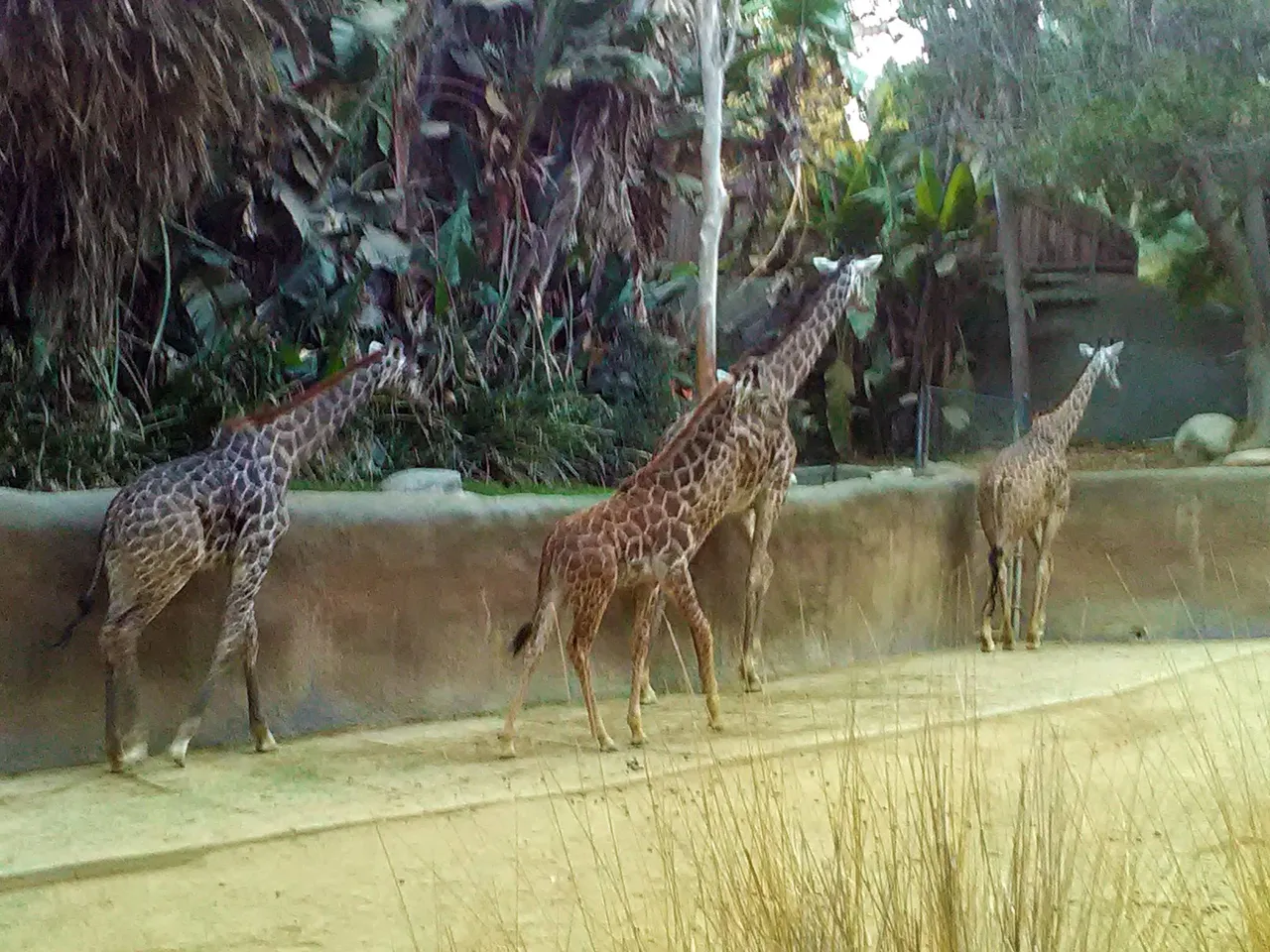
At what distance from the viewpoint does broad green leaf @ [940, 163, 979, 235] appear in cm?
1269

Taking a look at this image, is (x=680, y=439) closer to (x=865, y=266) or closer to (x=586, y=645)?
(x=586, y=645)

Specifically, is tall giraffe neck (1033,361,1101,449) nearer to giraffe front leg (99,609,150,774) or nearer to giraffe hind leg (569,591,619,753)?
giraffe hind leg (569,591,619,753)

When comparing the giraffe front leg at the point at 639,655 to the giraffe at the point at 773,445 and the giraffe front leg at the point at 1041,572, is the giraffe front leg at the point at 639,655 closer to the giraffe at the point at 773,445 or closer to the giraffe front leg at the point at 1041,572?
the giraffe at the point at 773,445

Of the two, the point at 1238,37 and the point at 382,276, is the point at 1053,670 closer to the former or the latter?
the point at 1238,37

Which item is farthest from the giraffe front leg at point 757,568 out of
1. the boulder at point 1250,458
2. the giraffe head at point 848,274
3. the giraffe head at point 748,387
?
the boulder at point 1250,458

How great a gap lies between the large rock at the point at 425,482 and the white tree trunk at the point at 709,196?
2.36m

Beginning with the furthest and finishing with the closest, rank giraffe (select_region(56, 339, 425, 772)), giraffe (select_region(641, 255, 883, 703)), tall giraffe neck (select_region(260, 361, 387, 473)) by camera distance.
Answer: giraffe (select_region(641, 255, 883, 703)), tall giraffe neck (select_region(260, 361, 387, 473)), giraffe (select_region(56, 339, 425, 772))

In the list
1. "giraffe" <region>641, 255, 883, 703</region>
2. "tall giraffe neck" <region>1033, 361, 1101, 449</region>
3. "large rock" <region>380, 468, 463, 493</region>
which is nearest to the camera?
"giraffe" <region>641, 255, 883, 703</region>

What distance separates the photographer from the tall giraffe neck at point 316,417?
5.77 meters

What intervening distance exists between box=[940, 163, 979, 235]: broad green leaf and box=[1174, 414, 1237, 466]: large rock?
11.7ft

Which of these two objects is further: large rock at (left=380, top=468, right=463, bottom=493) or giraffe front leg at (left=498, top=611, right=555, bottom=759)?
large rock at (left=380, top=468, right=463, bottom=493)

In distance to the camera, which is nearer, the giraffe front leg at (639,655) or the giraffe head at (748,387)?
the giraffe front leg at (639,655)

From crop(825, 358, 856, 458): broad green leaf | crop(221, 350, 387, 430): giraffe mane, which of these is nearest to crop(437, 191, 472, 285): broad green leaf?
crop(221, 350, 387, 430): giraffe mane

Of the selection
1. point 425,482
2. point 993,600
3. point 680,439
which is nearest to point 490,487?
point 425,482
